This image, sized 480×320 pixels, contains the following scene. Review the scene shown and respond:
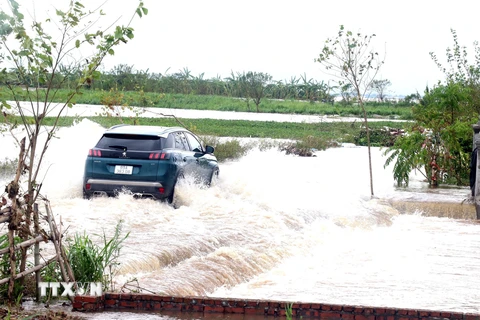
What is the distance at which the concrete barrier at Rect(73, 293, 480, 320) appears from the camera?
7.22 meters

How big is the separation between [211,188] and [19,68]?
896 centimetres

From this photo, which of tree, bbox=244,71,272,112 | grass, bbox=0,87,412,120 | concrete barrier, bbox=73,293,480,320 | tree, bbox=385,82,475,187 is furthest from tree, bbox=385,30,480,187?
tree, bbox=244,71,272,112

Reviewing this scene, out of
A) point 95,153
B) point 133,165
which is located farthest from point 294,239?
point 95,153

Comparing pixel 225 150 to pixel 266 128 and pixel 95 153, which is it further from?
pixel 266 128

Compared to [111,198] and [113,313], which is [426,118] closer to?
[111,198]

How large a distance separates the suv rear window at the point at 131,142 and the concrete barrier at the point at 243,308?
729 centimetres

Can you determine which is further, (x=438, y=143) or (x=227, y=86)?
(x=227, y=86)

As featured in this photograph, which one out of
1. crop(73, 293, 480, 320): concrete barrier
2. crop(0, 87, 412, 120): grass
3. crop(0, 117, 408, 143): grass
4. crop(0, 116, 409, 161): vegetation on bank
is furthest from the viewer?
crop(0, 87, 412, 120): grass

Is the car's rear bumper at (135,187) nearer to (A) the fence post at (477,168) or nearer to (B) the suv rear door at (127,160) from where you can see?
(B) the suv rear door at (127,160)

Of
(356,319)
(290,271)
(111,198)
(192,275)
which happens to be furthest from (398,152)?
(356,319)

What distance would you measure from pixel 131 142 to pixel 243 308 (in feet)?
25.6

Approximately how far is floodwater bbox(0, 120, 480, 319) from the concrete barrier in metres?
0.27

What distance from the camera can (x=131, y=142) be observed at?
48.8ft

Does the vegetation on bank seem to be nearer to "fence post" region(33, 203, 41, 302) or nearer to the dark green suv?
the dark green suv
